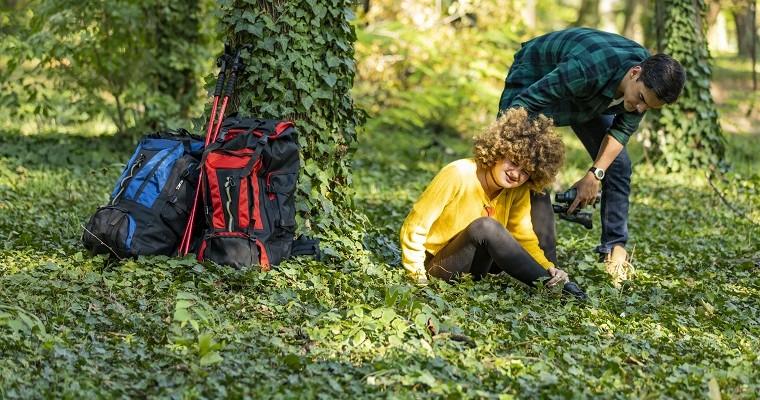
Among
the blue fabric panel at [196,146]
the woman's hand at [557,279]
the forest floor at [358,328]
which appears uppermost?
the blue fabric panel at [196,146]

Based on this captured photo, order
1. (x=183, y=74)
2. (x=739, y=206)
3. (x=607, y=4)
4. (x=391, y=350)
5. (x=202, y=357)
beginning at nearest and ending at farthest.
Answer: (x=202, y=357) → (x=391, y=350) → (x=739, y=206) → (x=183, y=74) → (x=607, y=4)

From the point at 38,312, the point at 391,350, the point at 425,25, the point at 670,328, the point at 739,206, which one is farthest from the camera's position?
the point at 425,25

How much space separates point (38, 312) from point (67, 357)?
2.39ft

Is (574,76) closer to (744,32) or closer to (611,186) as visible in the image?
(611,186)

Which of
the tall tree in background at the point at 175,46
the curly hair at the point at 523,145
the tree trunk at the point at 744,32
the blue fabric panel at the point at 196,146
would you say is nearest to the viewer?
the curly hair at the point at 523,145

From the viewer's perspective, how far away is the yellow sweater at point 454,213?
5.36 m

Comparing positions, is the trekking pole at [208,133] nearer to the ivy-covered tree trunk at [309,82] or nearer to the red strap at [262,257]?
the ivy-covered tree trunk at [309,82]

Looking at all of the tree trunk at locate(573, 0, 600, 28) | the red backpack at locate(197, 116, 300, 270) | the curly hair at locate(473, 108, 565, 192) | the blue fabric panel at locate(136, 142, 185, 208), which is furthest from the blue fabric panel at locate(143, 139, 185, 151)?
the tree trunk at locate(573, 0, 600, 28)

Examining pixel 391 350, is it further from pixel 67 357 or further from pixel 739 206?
pixel 739 206

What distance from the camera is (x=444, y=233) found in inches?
219

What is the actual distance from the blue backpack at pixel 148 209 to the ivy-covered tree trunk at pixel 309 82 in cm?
64

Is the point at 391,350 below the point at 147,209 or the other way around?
below

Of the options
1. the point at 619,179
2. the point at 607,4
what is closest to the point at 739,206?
the point at 619,179

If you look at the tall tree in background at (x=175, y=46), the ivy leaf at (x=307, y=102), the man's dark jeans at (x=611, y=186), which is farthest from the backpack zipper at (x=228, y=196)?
the tall tree in background at (x=175, y=46)
